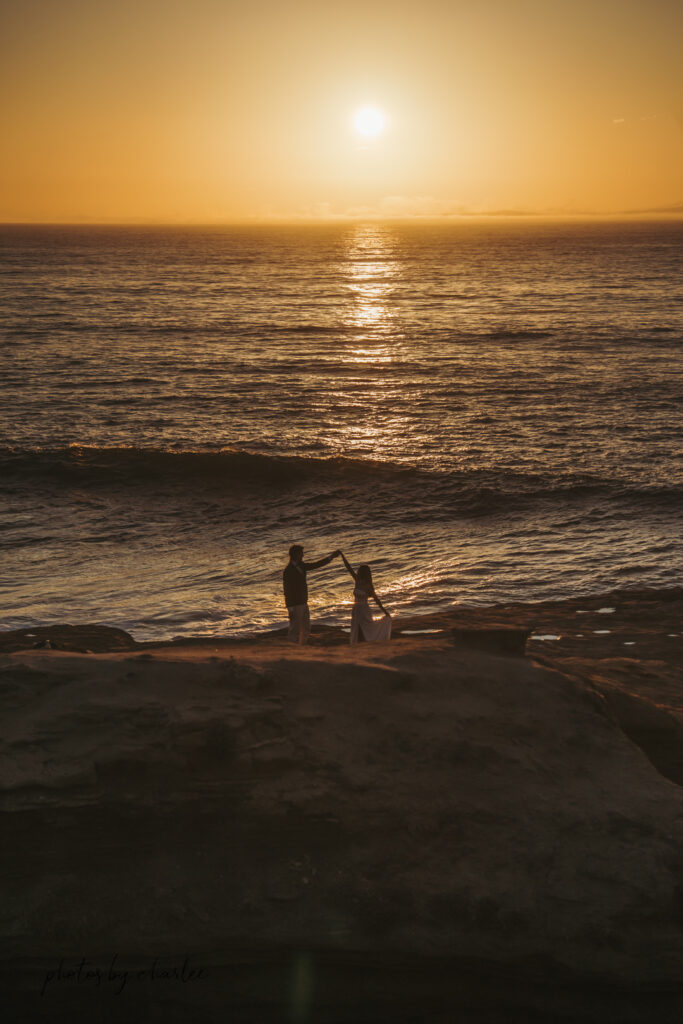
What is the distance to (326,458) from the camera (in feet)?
99.0

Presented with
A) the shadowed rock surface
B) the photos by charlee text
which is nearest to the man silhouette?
the shadowed rock surface

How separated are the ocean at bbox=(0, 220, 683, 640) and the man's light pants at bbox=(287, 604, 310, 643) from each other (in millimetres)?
2499

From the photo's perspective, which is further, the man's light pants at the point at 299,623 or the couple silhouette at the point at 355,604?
the man's light pants at the point at 299,623

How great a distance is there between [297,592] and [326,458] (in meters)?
16.9

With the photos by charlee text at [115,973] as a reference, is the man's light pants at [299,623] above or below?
above

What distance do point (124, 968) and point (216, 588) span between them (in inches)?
453

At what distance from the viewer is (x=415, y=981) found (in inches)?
287

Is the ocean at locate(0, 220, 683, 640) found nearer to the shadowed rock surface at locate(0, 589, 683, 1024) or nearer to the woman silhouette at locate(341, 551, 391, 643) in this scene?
the woman silhouette at locate(341, 551, 391, 643)

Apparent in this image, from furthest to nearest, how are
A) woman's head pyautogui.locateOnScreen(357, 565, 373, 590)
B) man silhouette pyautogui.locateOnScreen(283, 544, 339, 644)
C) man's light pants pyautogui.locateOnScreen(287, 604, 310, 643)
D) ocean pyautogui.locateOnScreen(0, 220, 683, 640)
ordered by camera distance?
ocean pyautogui.locateOnScreen(0, 220, 683, 640), man's light pants pyautogui.locateOnScreen(287, 604, 310, 643), man silhouette pyautogui.locateOnScreen(283, 544, 339, 644), woman's head pyautogui.locateOnScreen(357, 565, 373, 590)

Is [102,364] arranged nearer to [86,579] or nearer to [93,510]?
[93,510]

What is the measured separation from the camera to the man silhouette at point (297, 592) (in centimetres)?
1354

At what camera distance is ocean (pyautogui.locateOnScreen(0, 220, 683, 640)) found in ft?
61.7

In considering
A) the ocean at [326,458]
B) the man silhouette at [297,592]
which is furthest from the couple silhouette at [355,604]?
the ocean at [326,458]

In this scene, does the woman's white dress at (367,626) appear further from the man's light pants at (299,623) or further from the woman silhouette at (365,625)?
the man's light pants at (299,623)
